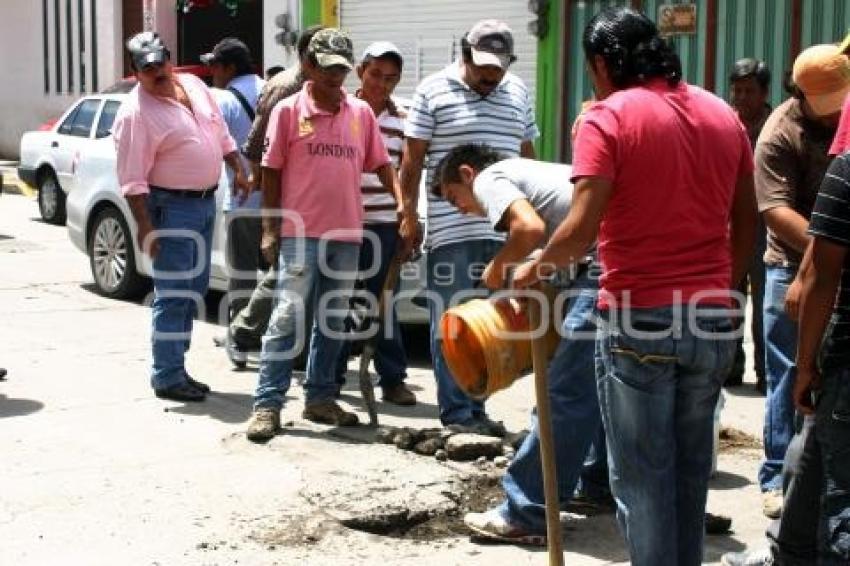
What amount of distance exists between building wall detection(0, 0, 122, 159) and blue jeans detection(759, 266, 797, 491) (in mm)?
19393

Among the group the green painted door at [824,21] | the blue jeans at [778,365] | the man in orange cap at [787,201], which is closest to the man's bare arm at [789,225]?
the man in orange cap at [787,201]

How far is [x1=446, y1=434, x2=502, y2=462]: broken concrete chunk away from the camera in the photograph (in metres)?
6.34

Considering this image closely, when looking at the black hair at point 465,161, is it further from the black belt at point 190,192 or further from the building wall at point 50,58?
the building wall at point 50,58

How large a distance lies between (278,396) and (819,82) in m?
3.07

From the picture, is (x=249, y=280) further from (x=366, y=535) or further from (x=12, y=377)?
(x=366, y=535)

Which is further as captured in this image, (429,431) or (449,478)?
(429,431)

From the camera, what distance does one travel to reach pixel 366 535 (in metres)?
5.39

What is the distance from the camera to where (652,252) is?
4.04 metres

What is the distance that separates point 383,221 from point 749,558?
121 inches

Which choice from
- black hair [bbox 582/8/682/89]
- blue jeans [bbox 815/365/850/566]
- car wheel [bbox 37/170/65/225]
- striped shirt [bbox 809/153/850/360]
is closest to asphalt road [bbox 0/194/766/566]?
blue jeans [bbox 815/365/850/566]

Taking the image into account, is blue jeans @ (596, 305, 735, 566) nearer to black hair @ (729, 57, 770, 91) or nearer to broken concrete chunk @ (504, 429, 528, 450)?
broken concrete chunk @ (504, 429, 528, 450)

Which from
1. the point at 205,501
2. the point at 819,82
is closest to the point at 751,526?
the point at 819,82

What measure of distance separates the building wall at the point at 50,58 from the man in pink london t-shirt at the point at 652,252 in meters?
20.3

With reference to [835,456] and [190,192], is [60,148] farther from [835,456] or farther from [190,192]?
[835,456]
